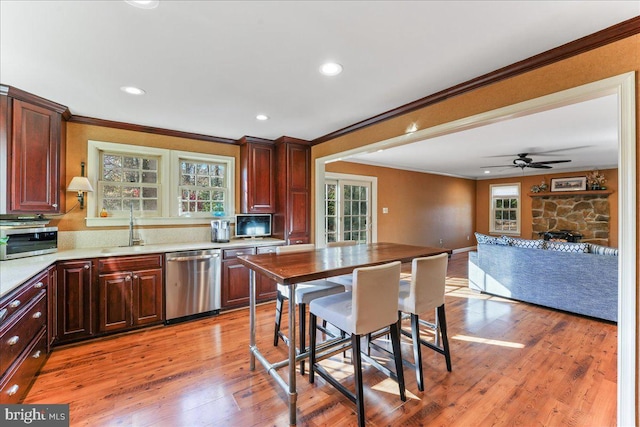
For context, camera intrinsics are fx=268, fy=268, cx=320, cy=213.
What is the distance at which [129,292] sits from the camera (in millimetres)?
2949

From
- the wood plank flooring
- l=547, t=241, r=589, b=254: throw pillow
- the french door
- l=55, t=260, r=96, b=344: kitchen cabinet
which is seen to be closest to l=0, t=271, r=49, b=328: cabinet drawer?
l=55, t=260, r=96, b=344: kitchen cabinet

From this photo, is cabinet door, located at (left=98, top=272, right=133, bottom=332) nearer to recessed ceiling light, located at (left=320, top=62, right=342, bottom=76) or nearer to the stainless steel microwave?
the stainless steel microwave

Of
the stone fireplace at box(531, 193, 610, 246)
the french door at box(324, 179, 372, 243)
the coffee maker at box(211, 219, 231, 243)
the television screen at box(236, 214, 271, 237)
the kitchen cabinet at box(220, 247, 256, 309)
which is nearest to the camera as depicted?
the kitchen cabinet at box(220, 247, 256, 309)

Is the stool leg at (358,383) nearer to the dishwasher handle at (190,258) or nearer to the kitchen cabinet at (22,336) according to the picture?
the kitchen cabinet at (22,336)

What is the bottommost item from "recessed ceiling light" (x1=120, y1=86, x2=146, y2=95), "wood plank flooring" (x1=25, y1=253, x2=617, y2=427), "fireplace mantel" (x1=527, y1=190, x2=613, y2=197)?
"wood plank flooring" (x1=25, y1=253, x2=617, y2=427)

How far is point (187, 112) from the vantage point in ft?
9.89

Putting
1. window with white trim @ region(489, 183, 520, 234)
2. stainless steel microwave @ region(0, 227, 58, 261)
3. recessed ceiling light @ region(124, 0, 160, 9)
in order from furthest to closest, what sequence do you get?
window with white trim @ region(489, 183, 520, 234) → stainless steel microwave @ region(0, 227, 58, 261) → recessed ceiling light @ region(124, 0, 160, 9)

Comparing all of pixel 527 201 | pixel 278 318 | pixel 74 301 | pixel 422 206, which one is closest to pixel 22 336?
pixel 74 301

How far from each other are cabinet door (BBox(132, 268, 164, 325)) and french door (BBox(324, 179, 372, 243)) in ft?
10.5

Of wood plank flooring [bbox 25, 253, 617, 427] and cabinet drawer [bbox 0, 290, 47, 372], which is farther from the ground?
cabinet drawer [bbox 0, 290, 47, 372]

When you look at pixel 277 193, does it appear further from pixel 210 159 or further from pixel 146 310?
pixel 146 310

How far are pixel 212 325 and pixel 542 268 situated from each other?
14.5 ft

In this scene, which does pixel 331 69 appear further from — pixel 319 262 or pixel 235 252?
pixel 235 252

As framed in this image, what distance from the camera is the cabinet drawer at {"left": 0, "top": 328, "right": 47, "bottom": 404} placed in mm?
1612
